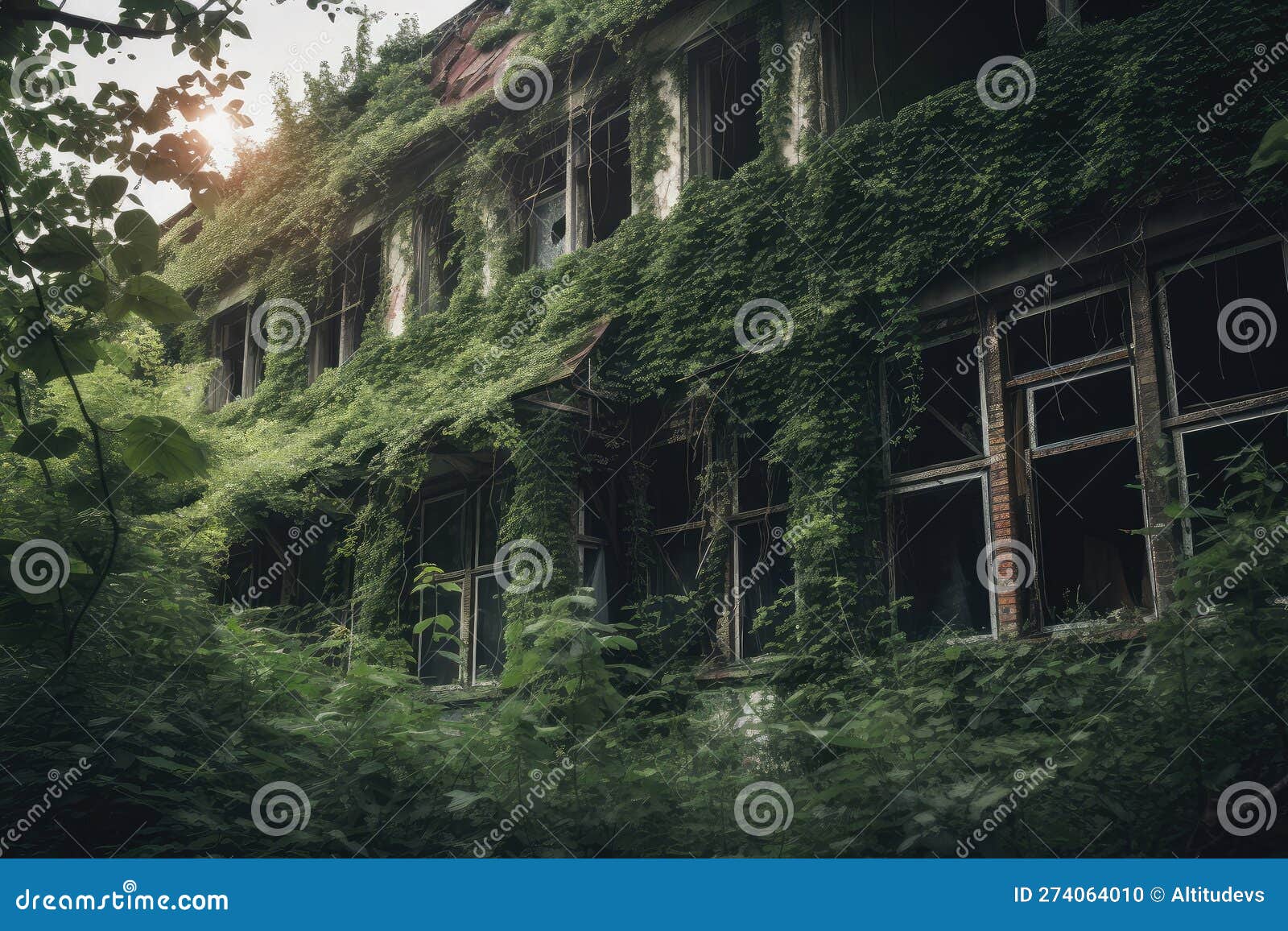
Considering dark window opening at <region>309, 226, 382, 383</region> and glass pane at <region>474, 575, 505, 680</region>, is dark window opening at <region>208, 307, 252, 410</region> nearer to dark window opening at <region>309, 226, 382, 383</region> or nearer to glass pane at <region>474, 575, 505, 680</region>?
dark window opening at <region>309, 226, 382, 383</region>

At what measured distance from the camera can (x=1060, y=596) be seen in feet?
26.5

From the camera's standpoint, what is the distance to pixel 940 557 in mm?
8703

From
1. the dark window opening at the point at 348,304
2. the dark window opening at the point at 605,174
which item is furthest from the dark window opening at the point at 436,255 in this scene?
the dark window opening at the point at 605,174

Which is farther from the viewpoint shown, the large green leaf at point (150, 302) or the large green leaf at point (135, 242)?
the large green leaf at point (150, 302)

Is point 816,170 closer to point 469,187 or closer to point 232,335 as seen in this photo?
point 469,187

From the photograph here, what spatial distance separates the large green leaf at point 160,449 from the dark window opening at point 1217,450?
6.09 m

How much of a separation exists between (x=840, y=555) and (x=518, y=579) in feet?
12.5

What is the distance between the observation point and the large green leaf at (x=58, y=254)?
3.85 meters

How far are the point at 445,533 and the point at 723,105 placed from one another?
586 cm

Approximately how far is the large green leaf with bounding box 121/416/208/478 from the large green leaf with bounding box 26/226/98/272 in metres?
0.59

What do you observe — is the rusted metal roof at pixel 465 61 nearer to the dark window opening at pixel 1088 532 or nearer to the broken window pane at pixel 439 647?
the broken window pane at pixel 439 647

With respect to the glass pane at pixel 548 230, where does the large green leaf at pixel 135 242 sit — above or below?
below

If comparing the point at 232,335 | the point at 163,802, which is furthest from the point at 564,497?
the point at 232,335

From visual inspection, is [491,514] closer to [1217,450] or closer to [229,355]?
[1217,450]
